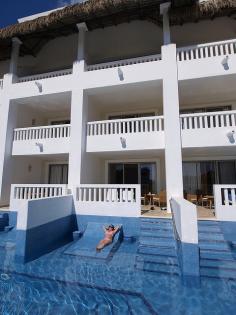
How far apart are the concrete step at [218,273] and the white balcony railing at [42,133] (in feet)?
29.7

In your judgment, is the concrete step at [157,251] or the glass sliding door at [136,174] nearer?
the concrete step at [157,251]

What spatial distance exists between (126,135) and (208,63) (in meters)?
5.21

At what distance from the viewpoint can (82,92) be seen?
11.7 metres

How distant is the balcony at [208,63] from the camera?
32.4 feet

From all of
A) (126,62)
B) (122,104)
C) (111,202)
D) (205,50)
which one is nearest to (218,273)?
(111,202)

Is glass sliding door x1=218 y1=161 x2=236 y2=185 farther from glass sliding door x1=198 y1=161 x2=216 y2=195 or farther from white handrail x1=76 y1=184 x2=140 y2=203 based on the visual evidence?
white handrail x1=76 y1=184 x2=140 y2=203

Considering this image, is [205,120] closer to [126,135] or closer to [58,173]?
[126,135]

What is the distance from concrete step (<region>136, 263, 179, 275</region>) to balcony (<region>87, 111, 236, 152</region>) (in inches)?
218

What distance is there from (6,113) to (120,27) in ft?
29.9

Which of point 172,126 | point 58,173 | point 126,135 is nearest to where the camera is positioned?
point 172,126

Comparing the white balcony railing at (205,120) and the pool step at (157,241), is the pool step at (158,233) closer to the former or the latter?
the pool step at (157,241)

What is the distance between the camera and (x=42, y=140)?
12.2 m

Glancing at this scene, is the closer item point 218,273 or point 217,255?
point 218,273

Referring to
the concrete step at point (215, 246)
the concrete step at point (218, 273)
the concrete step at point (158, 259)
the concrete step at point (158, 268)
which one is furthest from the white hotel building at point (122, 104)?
the concrete step at point (158, 268)
